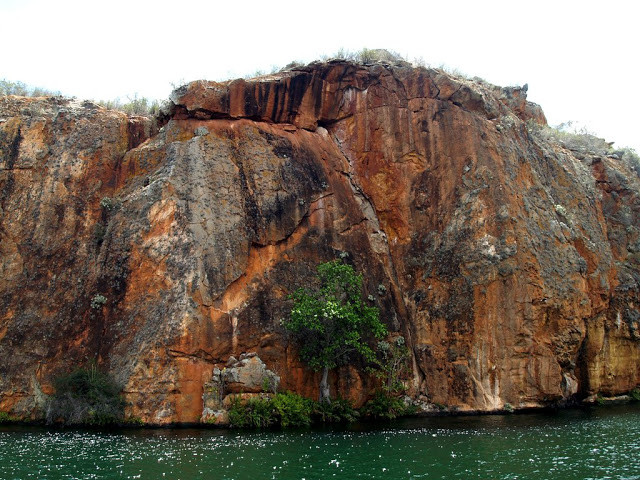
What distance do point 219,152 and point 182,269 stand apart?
7.19 metres

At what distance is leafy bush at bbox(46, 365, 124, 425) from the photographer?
21.9m

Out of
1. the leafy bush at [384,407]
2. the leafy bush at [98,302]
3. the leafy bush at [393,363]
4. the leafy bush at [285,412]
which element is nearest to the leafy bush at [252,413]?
the leafy bush at [285,412]

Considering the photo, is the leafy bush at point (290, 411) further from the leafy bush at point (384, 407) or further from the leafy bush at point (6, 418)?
the leafy bush at point (6, 418)

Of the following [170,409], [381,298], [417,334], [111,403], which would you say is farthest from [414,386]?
[111,403]

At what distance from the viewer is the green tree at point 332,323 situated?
81.6 ft

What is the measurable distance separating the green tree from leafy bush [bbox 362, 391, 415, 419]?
1.81 metres

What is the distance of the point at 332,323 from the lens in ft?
83.3

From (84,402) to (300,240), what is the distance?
1239cm

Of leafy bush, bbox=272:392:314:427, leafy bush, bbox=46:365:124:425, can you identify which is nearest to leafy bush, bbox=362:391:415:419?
leafy bush, bbox=272:392:314:427

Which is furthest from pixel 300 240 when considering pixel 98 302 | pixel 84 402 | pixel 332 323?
pixel 84 402

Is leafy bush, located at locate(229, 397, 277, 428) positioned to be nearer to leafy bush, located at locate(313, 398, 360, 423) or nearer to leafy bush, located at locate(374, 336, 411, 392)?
leafy bush, located at locate(313, 398, 360, 423)

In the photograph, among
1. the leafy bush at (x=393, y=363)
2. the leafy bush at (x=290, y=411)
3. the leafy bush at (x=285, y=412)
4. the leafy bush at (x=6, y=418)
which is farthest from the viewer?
the leafy bush at (x=393, y=363)

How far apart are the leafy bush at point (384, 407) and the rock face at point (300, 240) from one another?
0.88 m

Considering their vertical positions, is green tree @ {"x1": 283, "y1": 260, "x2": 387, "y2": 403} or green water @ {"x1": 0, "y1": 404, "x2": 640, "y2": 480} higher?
green tree @ {"x1": 283, "y1": 260, "x2": 387, "y2": 403}
